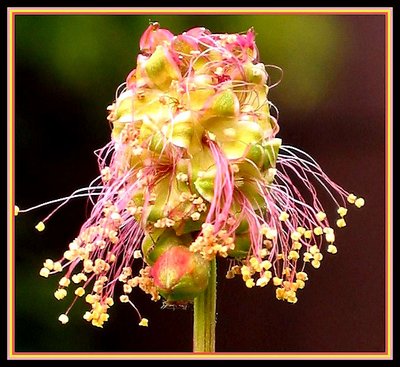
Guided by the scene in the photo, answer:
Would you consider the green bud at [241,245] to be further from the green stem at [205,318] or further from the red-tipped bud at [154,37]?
the red-tipped bud at [154,37]

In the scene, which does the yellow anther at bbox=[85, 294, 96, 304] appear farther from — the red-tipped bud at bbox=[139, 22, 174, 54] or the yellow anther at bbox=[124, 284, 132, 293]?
the red-tipped bud at bbox=[139, 22, 174, 54]

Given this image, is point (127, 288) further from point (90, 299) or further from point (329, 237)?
point (329, 237)

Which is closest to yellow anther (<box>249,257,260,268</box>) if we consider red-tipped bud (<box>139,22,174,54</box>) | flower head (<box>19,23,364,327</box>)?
flower head (<box>19,23,364,327</box>)

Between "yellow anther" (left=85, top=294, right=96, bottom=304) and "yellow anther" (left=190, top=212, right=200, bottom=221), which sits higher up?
"yellow anther" (left=190, top=212, right=200, bottom=221)

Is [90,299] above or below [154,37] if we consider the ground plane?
below

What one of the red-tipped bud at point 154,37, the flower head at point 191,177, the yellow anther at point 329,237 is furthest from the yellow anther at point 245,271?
the red-tipped bud at point 154,37

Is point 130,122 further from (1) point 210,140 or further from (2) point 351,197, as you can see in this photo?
(2) point 351,197

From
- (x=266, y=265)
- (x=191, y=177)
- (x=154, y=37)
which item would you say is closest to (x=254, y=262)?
(x=266, y=265)
